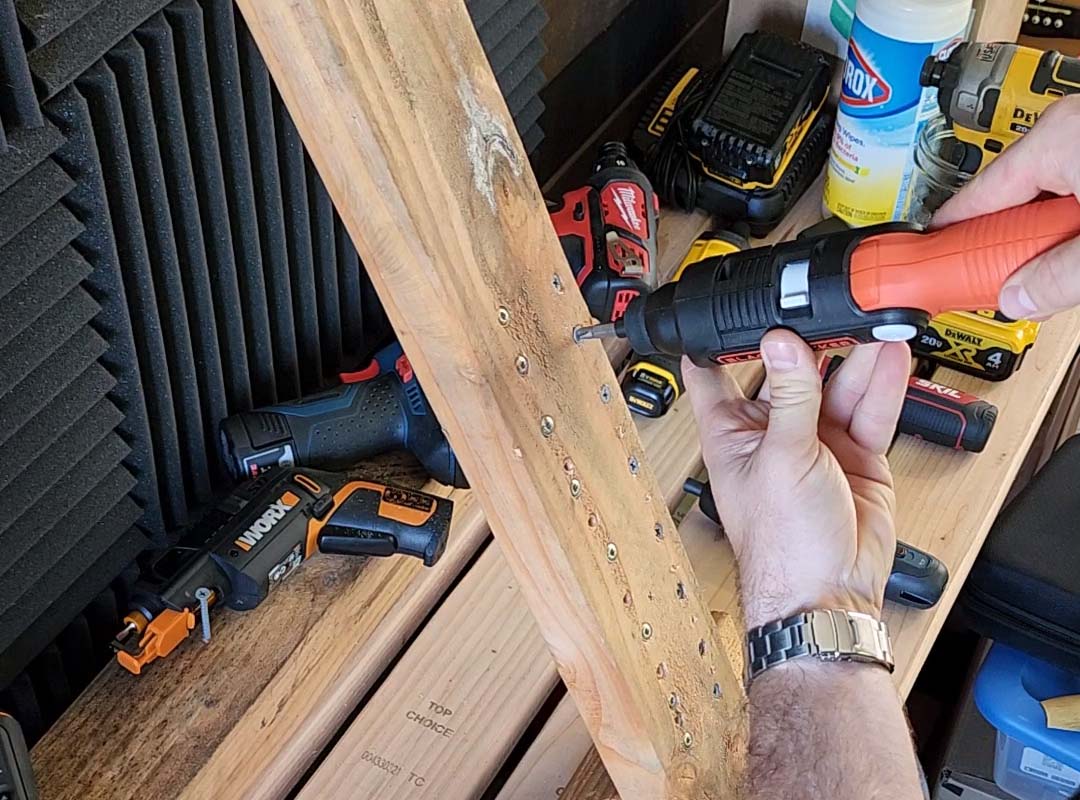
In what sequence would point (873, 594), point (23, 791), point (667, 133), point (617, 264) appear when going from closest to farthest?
point (23, 791) < point (873, 594) < point (617, 264) < point (667, 133)

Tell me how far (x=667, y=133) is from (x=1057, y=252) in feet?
2.30

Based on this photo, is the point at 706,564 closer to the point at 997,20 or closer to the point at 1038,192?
the point at 1038,192

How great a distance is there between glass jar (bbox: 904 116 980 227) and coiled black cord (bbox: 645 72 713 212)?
21 centimetres

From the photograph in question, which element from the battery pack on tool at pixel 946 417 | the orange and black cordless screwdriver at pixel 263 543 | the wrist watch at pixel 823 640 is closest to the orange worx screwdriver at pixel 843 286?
the wrist watch at pixel 823 640

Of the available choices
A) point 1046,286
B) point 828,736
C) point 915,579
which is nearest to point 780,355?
point 1046,286

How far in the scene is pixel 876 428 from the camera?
0.85 m

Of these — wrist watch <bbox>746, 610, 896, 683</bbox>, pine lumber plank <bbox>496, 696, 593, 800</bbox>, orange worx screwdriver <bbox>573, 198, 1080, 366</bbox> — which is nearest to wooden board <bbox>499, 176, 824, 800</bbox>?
pine lumber plank <bbox>496, 696, 593, 800</bbox>

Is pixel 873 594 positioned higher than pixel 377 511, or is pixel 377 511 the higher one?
pixel 377 511

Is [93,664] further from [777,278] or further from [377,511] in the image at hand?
[777,278]

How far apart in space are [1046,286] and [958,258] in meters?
0.05

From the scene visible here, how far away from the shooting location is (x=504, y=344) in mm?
583

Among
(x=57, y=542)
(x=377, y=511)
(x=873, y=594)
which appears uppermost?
(x=57, y=542)

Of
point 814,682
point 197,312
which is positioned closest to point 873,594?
point 814,682

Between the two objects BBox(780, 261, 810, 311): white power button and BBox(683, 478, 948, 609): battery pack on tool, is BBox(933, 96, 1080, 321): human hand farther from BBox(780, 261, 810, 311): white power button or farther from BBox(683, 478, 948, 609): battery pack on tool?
BBox(683, 478, 948, 609): battery pack on tool
